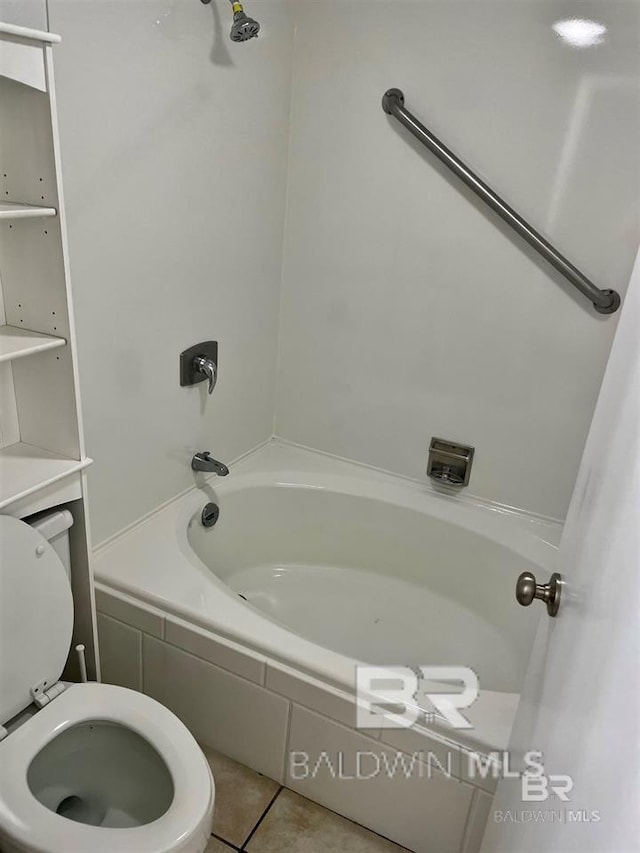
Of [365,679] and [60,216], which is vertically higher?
[60,216]

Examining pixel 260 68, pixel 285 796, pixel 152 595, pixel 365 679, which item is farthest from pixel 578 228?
pixel 285 796

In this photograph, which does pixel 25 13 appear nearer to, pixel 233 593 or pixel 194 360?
pixel 194 360

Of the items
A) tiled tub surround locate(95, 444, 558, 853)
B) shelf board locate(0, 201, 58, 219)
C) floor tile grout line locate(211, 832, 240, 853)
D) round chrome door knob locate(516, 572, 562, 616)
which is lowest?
floor tile grout line locate(211, 832, 240, 853)

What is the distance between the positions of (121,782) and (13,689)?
11.0 inches

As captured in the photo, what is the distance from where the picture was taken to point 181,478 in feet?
6.05

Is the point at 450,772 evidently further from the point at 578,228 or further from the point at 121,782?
the point at 578,228

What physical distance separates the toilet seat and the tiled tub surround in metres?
0.25

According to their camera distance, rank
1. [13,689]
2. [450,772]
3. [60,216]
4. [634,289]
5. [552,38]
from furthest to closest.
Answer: [552,38] < [450,772] < [13,689] < [60,216] < [634,289]

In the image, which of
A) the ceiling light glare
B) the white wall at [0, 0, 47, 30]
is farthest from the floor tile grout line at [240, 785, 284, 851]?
the ceiling light glare

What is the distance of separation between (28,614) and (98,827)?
0.37m

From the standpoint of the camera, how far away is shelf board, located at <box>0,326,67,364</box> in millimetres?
1047

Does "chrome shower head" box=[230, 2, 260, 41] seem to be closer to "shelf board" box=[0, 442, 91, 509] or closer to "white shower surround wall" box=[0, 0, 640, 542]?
"white shower surround wall" box=[0, 0, 640, 542]

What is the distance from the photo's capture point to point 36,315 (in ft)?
3.74

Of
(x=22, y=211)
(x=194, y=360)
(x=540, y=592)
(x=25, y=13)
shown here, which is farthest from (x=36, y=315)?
(x=540, y=592)
